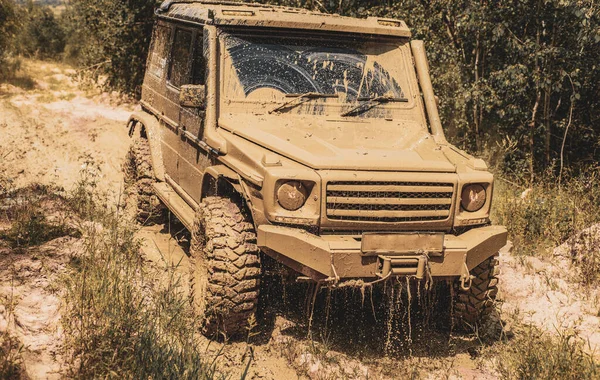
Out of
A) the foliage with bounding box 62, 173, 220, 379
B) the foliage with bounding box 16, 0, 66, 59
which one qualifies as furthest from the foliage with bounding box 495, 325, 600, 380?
the foliage with bounding box 16, 0, 66, 59

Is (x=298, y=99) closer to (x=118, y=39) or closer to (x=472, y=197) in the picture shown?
(x=472, y=197)

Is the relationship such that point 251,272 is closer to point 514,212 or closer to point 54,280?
point 54,280

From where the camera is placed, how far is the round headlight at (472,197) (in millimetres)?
4612

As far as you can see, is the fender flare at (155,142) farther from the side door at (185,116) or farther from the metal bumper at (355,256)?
the metal bumper at (355,256)

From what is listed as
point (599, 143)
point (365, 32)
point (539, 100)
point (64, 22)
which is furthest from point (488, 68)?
point (64, 22)

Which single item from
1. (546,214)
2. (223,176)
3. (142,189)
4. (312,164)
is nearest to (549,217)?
(546,214)

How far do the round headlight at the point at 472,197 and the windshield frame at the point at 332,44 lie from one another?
1058mm

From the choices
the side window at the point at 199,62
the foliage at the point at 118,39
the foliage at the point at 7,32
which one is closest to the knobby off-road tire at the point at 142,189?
the side window at the point at 199,62

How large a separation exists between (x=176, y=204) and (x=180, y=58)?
49.2 inches

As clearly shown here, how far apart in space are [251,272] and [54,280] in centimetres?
118

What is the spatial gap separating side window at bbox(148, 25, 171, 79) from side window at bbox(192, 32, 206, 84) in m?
0.94

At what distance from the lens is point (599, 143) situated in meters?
8.27

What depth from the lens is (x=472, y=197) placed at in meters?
4.63

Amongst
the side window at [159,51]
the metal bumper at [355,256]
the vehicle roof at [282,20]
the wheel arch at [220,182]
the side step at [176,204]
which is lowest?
the side step at [176,204]
